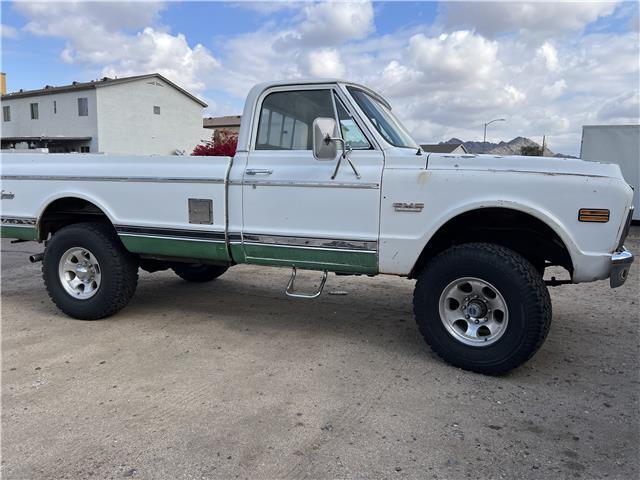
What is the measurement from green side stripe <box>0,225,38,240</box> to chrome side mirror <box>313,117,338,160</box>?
3.20 m

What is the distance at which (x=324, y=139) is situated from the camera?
3727 millimetres

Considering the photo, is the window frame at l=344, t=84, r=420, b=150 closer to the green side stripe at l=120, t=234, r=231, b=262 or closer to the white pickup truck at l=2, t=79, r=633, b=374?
the white pickup truck at l=2, t=79, r=633, b=374

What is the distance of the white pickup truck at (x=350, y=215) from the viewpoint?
11.2ft

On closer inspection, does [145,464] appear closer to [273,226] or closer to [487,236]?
[273,226]

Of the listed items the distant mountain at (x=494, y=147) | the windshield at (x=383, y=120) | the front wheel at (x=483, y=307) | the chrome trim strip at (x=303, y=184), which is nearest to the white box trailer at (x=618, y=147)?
the distant mountain at (x=494, y=147)

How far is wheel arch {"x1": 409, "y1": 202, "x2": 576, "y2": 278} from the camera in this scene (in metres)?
3.44

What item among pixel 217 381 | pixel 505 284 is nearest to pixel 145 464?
pixel 217 381

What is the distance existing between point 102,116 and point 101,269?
32483 millimetres

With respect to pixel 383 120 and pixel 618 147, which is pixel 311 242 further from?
pixel 618 147

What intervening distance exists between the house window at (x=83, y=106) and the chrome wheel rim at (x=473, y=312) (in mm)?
35472

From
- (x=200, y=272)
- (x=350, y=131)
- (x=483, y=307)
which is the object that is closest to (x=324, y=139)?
(x=350, y=131)

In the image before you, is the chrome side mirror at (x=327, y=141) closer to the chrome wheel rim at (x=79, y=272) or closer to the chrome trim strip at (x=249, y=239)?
the chrome trim strip at (x=249, y=239)

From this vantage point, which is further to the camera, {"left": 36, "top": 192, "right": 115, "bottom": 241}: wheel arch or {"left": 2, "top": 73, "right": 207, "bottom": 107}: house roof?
{"left": 2, "top": 73, "right": 207, "bottom": 107}: house roof

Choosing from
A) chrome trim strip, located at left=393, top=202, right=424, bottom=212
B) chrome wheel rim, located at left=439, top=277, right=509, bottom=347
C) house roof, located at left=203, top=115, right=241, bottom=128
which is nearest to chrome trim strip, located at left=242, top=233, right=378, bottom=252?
chrome trim strip, located at left=393, top=202, right=424, bottom=212
